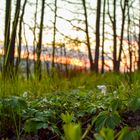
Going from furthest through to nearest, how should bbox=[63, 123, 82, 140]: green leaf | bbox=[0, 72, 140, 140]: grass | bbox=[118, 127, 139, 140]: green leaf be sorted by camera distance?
1. bbox=[0, 72, 140, 140]: grass
2. bbox=[118, 127, 139, 140]: green leaf
3. bbox=[63, 123, 82, 140]: green leaf

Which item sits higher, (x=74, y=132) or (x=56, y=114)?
(x=74, y=132)

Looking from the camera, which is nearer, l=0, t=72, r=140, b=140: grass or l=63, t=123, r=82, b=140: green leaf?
l=63, t=123, r=82, b=140: green leaf

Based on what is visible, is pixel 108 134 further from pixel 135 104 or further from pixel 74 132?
pixel 135 104

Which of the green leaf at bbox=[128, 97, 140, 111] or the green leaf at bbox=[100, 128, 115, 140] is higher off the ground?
the green leaf at bbox=[100, 128, 115, 140]

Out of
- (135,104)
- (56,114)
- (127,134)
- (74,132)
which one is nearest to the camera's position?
(74,132)

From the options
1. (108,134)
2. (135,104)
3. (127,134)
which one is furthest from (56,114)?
(108,134)

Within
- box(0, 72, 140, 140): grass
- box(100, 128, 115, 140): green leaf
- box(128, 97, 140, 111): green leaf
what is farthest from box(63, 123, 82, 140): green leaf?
box(128, 97, 140, 111): green leaf

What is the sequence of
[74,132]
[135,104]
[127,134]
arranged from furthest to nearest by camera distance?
[135,104]
[127,134]
[74,132]

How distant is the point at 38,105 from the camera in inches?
104

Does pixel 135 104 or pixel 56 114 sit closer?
pixel 135 104

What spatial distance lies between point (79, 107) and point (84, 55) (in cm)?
1725

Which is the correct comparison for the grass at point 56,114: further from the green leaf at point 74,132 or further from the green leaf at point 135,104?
the green leaf at point 74,132

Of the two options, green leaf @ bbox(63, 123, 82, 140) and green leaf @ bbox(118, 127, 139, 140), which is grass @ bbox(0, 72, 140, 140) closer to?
green leaf @ bbox(118, 127, 139, 140)

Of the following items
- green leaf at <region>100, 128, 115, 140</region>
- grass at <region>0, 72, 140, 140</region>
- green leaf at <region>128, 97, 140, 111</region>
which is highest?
green leaf at <region>100, 128, 115, 140</region>
